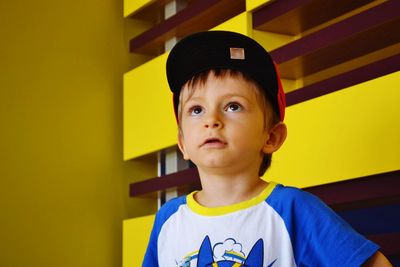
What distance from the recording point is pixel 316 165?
5.07 feet

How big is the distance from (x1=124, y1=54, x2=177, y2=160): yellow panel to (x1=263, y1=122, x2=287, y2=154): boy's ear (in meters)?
1.06

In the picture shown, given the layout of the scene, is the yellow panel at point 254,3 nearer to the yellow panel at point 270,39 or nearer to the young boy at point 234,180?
the yellow panel at point 270,39

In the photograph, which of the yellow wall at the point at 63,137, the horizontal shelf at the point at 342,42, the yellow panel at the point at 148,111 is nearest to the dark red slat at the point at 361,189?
the horizontal shelf at the point at 342,42

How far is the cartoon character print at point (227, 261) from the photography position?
3.00 ft

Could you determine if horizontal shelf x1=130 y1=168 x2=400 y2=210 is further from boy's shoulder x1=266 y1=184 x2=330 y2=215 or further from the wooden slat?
boy's shoulder x1=266 y1=184 x2=330 y2=215

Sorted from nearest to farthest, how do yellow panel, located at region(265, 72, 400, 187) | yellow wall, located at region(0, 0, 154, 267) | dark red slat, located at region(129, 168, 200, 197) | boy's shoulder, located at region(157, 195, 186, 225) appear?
boy's shoulder, located at region(157, 195, 186, 225) < yellow panel, located at region(265, 72, 400, 187) < dark red slat, located at region(129, 168, 200, 197) < yellow wall, located at region(0, 0, 154, 267)

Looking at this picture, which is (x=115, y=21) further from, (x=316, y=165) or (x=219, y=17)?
(x=316, y=165)

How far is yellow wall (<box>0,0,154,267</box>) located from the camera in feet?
7.02

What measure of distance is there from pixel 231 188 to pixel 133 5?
1.51 m

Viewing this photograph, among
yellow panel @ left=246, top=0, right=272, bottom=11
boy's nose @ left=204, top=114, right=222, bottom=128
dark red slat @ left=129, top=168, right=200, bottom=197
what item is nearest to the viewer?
boy's nose @ left=204, top=114, right=222, bottom=128

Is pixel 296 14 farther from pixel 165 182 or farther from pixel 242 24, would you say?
pixel 165 182

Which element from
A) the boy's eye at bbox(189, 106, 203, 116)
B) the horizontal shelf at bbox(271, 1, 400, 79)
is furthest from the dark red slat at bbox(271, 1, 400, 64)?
the boy's eye at bbox(189, 106, 203, 116)

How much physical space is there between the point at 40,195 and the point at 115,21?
2.17 ft

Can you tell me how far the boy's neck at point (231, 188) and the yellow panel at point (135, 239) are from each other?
1.15 meters
